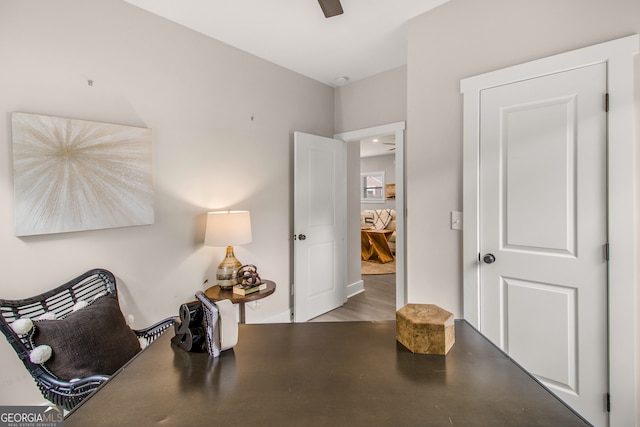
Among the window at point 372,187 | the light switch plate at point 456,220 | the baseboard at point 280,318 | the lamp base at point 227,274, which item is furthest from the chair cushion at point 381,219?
the lamp base at point 227,274

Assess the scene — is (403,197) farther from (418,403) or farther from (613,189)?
(418,403)

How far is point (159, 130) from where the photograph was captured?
2.33 metres

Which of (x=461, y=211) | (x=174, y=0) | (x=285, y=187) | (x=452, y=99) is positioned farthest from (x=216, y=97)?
(x=461, y=211)

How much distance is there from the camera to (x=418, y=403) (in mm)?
691

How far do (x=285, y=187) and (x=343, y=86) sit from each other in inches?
58.6

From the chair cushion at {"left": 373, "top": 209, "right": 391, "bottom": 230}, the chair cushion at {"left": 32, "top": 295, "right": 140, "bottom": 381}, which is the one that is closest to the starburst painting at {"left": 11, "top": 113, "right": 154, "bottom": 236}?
the chair cushion at {"left": 32, "top": 295, "right": 140, "bottom": 381}

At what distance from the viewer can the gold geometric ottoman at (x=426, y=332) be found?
894 millimetres

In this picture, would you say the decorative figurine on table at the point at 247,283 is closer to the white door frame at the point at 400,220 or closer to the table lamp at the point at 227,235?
the table lamp at the point at 227,235

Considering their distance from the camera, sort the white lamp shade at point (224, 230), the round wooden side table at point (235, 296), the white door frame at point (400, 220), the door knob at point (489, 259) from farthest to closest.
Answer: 1. the white door frame at point (400, 220)
2. the white lamp shade at point (224, 230)
3. the round wooden side table at point (235, 296)
4. the door knob at point (489, 259)

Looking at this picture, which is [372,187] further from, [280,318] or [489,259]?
[489,259]

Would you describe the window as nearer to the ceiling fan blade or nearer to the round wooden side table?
the round wooden side table

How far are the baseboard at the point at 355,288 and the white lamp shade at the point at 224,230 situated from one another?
7.06 feet

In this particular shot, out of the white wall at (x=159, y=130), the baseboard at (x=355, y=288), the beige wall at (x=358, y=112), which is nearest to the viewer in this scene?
the white wall at (x=159, y=130)

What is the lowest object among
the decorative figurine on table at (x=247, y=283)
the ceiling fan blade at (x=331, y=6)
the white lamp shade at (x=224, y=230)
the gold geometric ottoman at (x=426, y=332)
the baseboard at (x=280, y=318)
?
the baseboard at (x=280, y=318)
